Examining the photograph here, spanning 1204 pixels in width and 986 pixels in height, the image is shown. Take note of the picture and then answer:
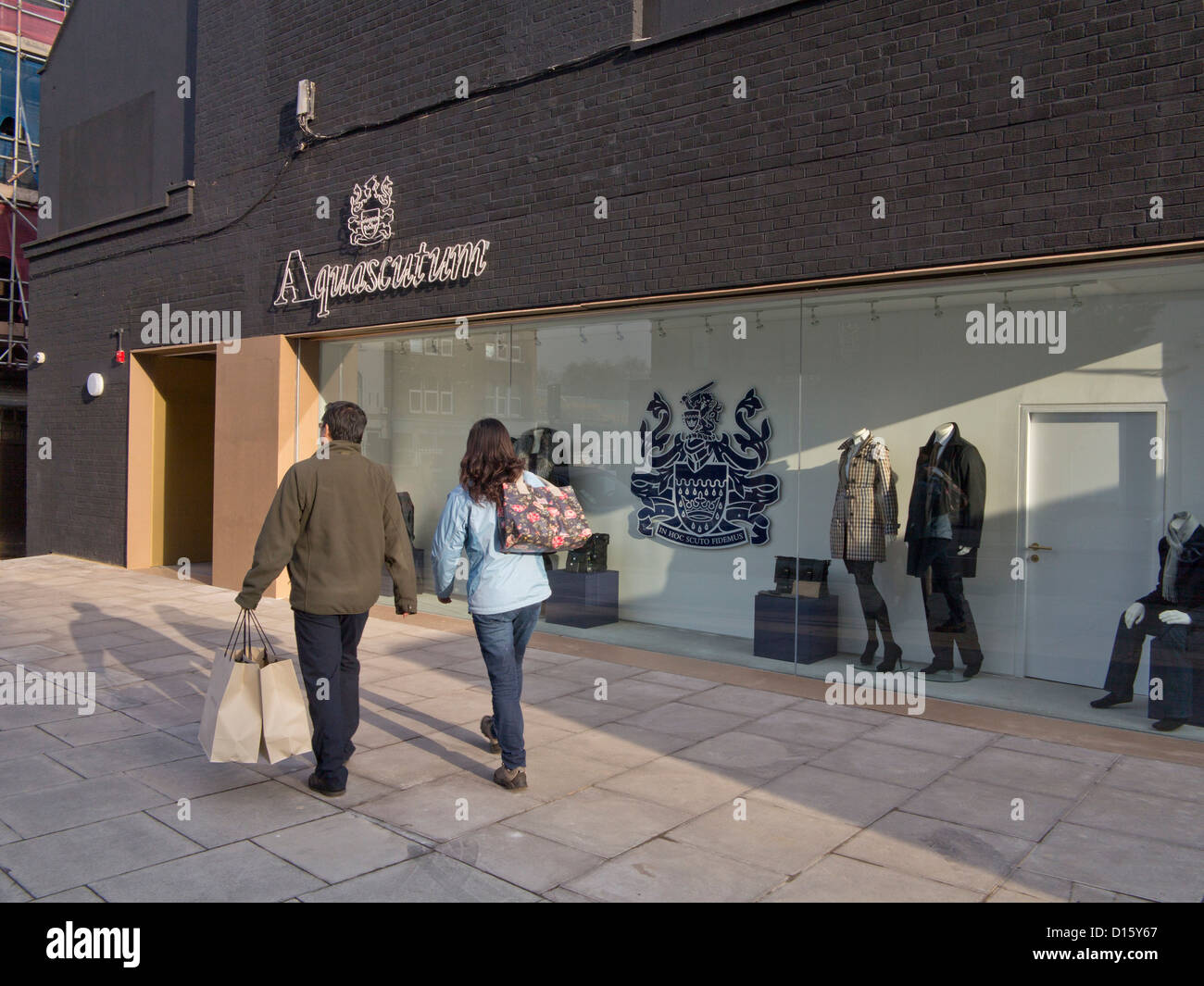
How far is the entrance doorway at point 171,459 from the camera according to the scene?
13031mm

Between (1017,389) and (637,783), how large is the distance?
3.92m

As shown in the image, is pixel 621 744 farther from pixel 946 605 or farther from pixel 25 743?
pixel 25 743

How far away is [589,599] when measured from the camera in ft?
29.6

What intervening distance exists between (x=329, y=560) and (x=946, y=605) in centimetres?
451

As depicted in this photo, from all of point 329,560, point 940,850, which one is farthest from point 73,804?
point 940,850

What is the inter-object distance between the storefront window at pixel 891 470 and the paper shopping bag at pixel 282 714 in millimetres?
4165

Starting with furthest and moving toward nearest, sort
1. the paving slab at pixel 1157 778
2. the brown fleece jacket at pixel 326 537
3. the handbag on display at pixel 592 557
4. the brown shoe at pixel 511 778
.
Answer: the handbag on display at pixel 592 557 → the paving slab at pixel 1157 778 → the brown shoe at pixel 511 778 → the brown fleece jacket at pixel 326 537

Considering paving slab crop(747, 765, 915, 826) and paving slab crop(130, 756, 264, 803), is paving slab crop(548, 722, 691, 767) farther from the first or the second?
paving slab crop(130, 756, 264, 803)

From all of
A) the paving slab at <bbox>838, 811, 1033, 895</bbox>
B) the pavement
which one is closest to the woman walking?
the pavement

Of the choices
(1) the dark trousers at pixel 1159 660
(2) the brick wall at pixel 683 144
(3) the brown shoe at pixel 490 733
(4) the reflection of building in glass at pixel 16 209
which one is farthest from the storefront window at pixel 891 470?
(4) the reflection of building in glass at pixel 16 209

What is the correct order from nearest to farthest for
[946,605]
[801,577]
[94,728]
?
[94,728]
[946,605]
[801,577]

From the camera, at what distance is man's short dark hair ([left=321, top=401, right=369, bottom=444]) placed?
476 cm

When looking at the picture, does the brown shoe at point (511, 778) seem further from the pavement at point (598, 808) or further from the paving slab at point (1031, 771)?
the paving slab at point (1031, 771)
